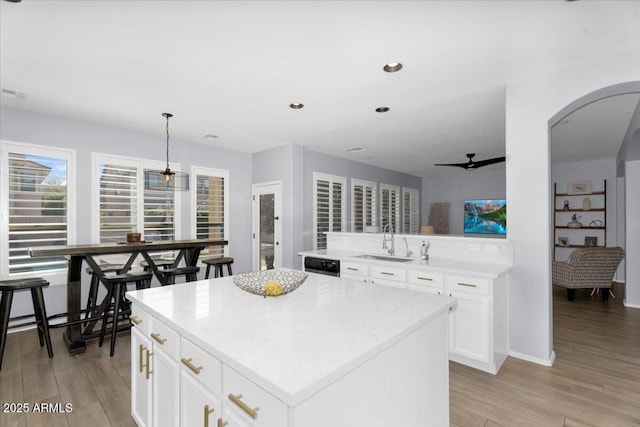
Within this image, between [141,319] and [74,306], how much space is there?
6.78ft

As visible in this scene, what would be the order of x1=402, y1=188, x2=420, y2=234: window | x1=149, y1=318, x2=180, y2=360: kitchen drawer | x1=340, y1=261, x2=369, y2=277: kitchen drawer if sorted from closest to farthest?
x1=149, y1=318, x2=180, y2=360: kitchen drawer → x1=340, y1=261, x2=369, y2=277: kitchen drawer → x1=402, y1=188, x2=420, y2=234: window

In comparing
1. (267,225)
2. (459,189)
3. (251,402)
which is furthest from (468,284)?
(459,189)

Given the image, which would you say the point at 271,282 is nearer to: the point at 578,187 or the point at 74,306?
the point at 74,306

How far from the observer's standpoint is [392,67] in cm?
266

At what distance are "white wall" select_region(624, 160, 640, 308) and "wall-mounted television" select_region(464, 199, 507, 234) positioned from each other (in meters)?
3.17

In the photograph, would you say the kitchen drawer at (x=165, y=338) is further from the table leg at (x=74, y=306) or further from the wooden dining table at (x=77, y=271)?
the table leg at (x=74, y=306)

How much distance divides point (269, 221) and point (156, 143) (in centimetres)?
220

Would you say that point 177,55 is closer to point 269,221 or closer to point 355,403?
point 355,403

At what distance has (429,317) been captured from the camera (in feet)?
4.75

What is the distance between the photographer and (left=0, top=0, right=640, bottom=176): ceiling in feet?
6.42

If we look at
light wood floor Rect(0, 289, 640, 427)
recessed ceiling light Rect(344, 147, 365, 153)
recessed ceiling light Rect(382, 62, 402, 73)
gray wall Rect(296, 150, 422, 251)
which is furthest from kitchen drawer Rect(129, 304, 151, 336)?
recessed ceiling light Rect(344, 147, 365, 153)

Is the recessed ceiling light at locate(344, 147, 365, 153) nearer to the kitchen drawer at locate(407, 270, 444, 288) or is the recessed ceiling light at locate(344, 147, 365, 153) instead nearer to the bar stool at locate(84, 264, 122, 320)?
the kitchen drawer at locate(407, 270, 444, 288)

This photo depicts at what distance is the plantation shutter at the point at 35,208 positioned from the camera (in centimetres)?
359

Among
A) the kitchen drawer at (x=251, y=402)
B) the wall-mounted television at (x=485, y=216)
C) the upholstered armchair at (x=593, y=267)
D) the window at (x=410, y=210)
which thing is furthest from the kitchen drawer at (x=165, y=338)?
the wall-mounted television at (x=485, y=216)
